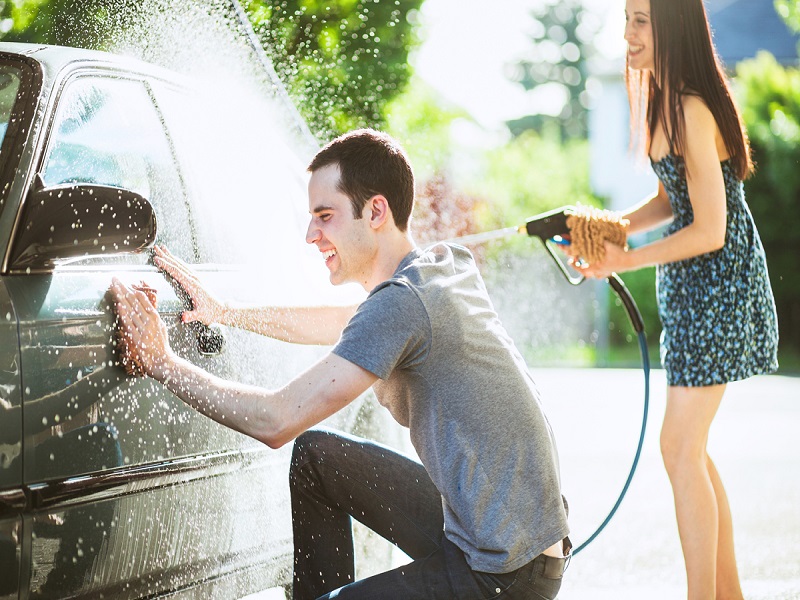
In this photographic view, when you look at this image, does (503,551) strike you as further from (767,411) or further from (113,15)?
(767,411)

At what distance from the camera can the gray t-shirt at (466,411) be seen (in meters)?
2.62

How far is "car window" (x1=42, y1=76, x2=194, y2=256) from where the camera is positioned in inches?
109

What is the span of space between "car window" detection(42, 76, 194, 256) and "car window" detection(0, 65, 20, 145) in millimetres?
107

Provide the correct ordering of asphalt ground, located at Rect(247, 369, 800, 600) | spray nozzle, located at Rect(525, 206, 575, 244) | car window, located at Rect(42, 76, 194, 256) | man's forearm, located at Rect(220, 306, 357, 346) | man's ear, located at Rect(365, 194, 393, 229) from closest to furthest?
car window, located at Rect(42, 76, 194, 256) < man's ear, located at Rect(365, 194, 393, 229) < man's forearm, located at Rect(220, 306, 357, 346) < spray nozzle, located at Rect(525, 206, 575, 244) < asphalt ground, located at Rect(247, 369, 800, 600)

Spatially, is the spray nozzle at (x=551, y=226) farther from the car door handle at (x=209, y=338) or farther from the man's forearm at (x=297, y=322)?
the car door handle at (x=209, y=338)

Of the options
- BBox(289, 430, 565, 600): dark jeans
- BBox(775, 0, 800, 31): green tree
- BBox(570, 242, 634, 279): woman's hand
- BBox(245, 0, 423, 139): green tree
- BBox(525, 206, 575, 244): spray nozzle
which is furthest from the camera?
BBox(775, 0, 800, 31): green tree

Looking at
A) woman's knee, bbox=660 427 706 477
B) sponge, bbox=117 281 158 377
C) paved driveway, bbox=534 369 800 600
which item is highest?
sponge, bbox=117 281 158 377

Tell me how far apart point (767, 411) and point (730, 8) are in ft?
95.3

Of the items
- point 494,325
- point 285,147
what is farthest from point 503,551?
point 285,147

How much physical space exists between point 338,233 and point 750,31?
3651cm

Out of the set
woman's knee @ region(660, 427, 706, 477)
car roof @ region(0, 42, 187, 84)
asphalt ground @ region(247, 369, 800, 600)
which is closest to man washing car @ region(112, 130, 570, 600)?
car roof @ region(0, 42, 187, 84)

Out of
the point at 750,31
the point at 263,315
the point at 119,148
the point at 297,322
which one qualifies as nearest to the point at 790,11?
the point at 297,322

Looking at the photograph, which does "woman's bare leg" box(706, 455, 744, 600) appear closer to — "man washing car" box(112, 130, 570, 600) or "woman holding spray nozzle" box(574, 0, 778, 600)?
"woman holding spray nozzle" box(574, 0, 778, 600)

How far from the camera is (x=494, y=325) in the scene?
279 centimetres
